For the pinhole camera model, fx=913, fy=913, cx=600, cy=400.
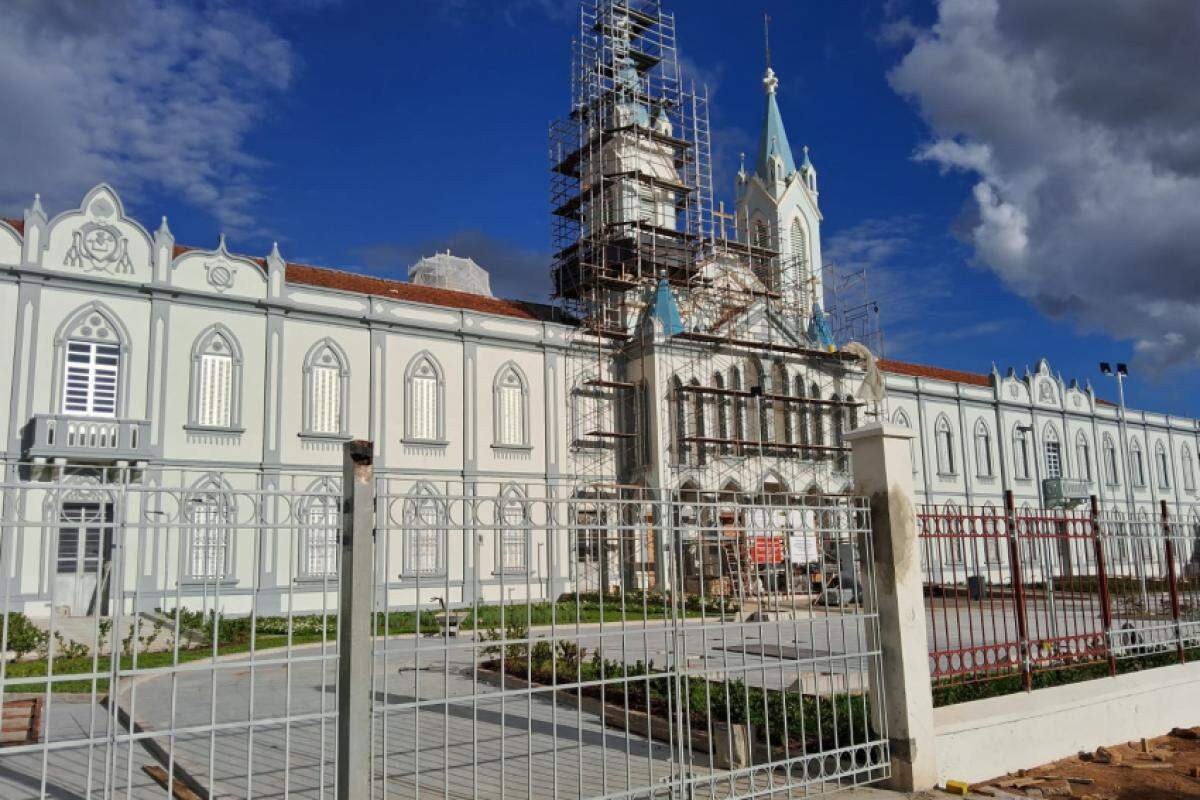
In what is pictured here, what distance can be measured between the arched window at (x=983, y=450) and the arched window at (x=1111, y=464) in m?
8.87

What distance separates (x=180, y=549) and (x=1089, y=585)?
923cm

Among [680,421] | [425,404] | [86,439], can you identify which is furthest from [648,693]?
[680,421]

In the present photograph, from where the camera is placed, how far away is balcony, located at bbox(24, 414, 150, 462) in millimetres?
19875

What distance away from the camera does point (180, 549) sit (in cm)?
455

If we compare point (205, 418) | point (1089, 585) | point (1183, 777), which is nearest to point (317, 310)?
point (205, 418)

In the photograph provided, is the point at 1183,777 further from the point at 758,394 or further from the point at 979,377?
the point at 979,377

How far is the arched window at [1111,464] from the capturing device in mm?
44875

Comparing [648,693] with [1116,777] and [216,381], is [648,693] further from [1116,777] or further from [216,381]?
[216,381]

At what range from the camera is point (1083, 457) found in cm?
4422

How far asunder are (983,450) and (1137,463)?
12591 mm

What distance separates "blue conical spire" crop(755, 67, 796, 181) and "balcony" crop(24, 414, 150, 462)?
2862cm

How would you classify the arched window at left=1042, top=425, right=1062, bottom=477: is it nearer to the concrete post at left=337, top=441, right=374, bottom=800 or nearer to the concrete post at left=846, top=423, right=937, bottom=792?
the concrete post at left=846, top=423, right=937, bottom=792

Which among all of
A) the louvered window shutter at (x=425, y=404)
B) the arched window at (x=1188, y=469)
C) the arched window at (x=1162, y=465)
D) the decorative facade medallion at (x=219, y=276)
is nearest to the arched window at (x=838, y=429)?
the louvered window shutter at (x=425, y=404)

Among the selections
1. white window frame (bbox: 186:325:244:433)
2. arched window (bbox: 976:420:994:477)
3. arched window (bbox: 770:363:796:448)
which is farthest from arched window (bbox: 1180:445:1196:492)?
white window frame (bbox: 186:325:244:433)
